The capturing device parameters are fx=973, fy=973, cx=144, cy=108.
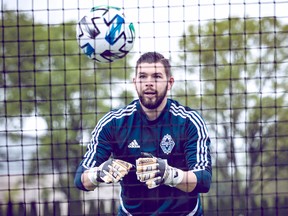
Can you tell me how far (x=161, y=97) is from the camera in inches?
200

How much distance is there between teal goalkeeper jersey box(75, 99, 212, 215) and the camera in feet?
16.6

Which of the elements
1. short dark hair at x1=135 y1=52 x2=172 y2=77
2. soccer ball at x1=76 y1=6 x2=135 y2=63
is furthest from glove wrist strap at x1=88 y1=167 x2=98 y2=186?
soccer ball at x1=76 y1=6 x2=135 y2=63

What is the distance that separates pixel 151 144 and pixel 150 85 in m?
0.32

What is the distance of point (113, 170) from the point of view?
491cm

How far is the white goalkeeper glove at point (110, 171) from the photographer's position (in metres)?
4.91

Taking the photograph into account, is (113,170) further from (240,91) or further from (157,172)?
(240,91)

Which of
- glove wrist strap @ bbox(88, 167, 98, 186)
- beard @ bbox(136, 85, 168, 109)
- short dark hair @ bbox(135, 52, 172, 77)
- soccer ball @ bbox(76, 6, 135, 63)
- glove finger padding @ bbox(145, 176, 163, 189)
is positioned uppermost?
soccer ball @ bbox(76, 6, 135, 63)

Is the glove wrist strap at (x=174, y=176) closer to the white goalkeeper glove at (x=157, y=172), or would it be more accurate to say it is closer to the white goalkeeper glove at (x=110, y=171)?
the white goalkeeper glove at (x=157, y=172)

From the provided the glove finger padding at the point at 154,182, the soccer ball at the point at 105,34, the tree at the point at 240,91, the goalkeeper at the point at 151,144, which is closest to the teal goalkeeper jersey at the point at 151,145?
the goalkeeper at the point at 151,144

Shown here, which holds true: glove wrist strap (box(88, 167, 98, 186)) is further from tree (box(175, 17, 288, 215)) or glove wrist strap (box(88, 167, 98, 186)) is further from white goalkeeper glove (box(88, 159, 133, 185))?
tree (box(175, 17, 288, 215))

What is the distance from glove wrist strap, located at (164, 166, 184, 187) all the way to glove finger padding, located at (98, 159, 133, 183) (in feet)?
0.73

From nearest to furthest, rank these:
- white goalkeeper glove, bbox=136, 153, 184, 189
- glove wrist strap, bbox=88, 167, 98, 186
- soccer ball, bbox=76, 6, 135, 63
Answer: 1. white goalkeeper glove, bbox=136, 153, 184, 189
2. glove wrist strap, bbox=88, 167, 98, 186
3. soccer ball, bbox=76, 6, 135, 63

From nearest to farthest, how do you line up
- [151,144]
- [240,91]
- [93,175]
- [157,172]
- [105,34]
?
1. [157,172]
2. [93,175]
3. [151,144]
4. [105,34]
5. [240,91]

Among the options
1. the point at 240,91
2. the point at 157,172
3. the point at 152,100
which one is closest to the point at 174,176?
the point at 157,172
